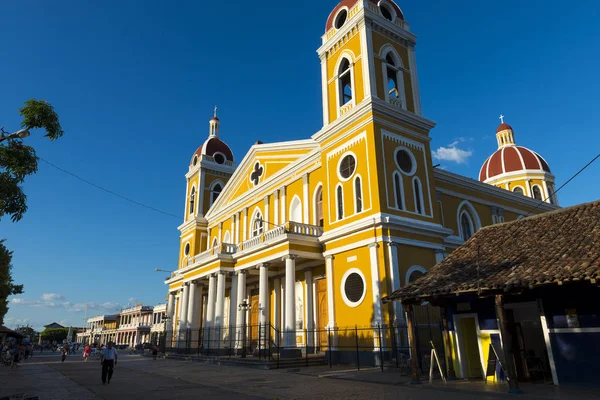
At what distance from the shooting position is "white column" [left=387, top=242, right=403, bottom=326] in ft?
57.3

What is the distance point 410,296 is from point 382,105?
11.5m

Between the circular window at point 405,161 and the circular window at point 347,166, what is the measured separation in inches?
86.0

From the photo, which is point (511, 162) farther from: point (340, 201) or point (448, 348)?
point (448, 348)

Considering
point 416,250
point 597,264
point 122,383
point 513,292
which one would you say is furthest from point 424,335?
point 122,383

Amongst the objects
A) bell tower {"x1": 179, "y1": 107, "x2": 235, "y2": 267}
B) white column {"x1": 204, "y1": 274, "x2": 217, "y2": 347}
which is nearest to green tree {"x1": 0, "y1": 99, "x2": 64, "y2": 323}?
white column {"x1": 204, "y1": 274, "x2": 217, "y2": 347}

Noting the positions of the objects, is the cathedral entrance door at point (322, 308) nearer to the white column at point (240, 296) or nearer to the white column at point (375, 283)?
the white column at point (240, 296)

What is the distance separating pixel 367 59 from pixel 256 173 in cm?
1219

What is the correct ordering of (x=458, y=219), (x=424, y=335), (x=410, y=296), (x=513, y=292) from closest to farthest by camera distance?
(x=513, y=292) < (x=410, y=296) < (x=424, y=335) < (x=458, y=219)

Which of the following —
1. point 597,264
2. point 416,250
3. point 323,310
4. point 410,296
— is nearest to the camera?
point 597,264

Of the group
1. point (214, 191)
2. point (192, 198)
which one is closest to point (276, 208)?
point (214, 191)

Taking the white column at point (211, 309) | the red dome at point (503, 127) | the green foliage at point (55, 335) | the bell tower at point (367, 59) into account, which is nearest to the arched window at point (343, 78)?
the bell tower at point (367, 59)

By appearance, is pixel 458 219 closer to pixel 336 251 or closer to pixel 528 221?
pixel 336 251

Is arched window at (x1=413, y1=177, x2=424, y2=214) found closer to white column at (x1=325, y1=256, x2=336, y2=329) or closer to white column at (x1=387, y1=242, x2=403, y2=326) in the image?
white column at (x1=387, y1=242, x2=403, y2=326)

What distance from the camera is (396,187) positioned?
2039 centimetres
